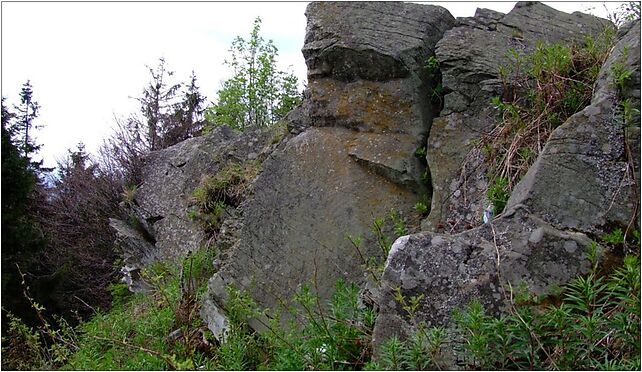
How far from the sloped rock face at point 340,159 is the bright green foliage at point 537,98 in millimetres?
804

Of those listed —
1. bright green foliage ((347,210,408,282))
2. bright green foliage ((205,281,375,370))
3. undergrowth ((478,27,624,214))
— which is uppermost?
undergrowth ((478,27,624,214))

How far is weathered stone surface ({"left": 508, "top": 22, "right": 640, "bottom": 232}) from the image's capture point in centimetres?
390

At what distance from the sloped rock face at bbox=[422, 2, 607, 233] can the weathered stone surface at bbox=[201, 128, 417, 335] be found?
0.44 metres

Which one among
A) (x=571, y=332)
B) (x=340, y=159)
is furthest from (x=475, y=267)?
(x=340, y=159)

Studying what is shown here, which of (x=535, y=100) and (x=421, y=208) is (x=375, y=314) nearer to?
(x=421, y=208)

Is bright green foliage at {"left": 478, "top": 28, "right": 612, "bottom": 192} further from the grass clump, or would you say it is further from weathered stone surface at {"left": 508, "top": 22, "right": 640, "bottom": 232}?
the grass clump

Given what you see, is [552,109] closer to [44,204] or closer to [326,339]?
[326,339]

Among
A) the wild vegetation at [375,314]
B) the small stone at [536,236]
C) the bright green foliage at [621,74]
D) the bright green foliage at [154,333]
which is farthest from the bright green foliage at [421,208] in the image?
the bright green foliage at [154,333]

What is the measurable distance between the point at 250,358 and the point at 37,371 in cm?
228

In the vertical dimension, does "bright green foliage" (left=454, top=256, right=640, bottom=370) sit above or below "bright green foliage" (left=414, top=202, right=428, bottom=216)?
below

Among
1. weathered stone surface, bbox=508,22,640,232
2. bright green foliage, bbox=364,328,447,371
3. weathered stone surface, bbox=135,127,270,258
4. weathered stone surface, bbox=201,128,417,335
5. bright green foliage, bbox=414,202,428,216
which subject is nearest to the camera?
bright green foliage, bbox=364,328,447,371

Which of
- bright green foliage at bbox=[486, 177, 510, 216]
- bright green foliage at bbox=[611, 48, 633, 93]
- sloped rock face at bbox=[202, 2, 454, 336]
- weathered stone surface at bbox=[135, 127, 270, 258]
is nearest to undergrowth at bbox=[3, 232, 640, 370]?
sloped rock face at bbox=[202, 2, 454, 336]

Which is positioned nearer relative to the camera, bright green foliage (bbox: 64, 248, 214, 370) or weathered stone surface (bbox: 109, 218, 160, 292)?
bright green foliage (bbox: 64, 248, 214, 370)

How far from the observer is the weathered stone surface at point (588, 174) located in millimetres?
3898
